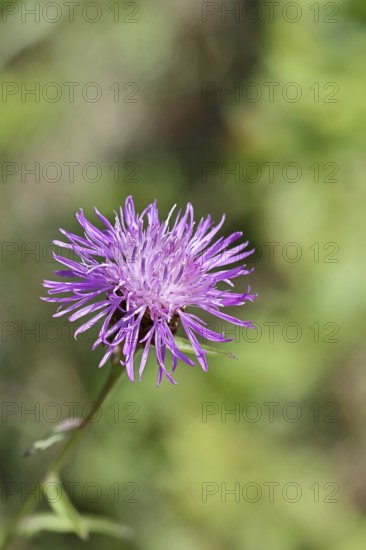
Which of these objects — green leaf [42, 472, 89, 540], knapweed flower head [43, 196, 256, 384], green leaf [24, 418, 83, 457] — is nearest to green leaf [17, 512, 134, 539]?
green leaf [42, 472, 89, 540]

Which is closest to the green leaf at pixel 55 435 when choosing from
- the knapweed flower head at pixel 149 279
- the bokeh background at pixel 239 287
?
the knapweed flower head at pixel 149 279

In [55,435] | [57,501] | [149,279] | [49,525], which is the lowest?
[49,525]

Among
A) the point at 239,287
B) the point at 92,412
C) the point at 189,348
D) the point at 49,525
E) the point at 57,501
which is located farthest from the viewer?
the point at 239,287

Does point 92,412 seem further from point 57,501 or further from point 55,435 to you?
point 57,501

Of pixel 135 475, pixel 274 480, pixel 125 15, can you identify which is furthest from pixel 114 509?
pixel 125 15

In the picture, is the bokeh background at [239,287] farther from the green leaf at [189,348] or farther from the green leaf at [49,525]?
the green leaf at [189,348]

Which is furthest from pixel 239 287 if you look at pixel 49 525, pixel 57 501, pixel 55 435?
pixel 55 435
